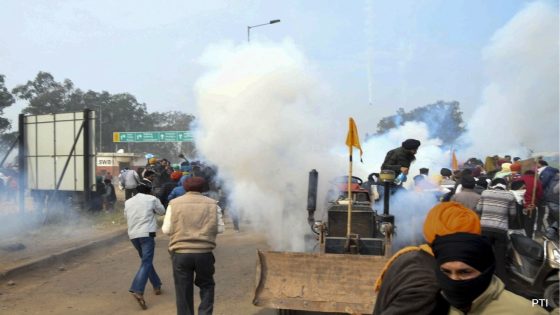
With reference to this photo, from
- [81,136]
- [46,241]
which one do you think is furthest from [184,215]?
[81,136]

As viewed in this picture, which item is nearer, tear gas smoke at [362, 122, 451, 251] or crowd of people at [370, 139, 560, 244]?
crowd of people at [370, 139, 560, 244]

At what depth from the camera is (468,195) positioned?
23.5 ft

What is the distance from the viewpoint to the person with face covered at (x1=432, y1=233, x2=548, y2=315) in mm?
1763

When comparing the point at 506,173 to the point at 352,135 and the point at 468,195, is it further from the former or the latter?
the point at 352,135

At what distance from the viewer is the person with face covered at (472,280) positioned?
5.78 feet

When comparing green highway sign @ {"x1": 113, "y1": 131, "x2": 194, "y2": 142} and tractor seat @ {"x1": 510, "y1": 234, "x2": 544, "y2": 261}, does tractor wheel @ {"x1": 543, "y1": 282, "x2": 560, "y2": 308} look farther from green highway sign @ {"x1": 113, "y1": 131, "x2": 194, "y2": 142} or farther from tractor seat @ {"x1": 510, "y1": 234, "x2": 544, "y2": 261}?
green highway sign @ {"x1": 113, "y1": 131, "x2": 194, "y2": 142}

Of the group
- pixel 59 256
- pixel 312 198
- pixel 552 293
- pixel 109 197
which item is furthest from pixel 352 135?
pixel 109 197

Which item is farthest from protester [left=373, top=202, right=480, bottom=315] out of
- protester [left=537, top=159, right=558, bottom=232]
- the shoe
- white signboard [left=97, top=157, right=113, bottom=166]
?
white signboard [left=97, top=157, right=113, bottom=166]

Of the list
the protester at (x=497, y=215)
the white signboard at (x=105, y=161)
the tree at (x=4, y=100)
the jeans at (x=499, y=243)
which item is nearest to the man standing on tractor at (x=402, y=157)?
the protester at (x=497, y=215)

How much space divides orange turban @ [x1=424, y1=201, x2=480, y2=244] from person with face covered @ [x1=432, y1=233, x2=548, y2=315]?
0.05 m

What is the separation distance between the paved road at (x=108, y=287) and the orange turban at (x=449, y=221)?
4.20 metres

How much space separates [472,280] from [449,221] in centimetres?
26

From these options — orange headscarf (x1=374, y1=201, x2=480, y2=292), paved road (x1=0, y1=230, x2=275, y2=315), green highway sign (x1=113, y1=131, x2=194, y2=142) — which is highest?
green highway sign (x1=113, y1=131, x2=194, y2=142)

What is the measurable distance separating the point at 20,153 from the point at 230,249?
286 inches
